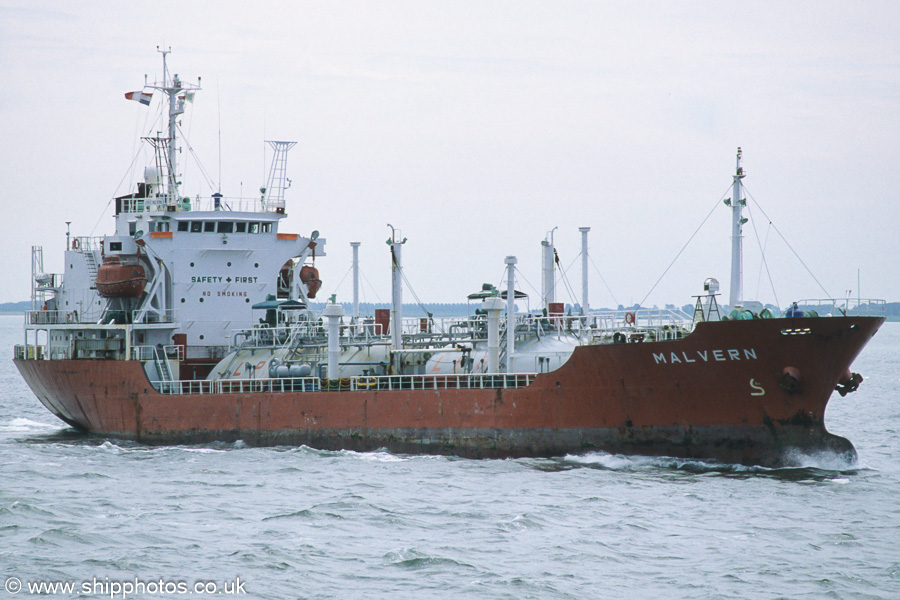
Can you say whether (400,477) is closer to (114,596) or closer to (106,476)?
(106,476)

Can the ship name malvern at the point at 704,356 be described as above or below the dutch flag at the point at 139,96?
below

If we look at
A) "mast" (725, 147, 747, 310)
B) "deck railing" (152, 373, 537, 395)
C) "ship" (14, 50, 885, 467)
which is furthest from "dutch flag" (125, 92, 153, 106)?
"mast" (725, 147, 747, 310)

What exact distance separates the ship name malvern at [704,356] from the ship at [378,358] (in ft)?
0.16

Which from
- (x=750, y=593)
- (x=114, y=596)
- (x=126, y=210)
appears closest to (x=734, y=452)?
(x=750, y=593)

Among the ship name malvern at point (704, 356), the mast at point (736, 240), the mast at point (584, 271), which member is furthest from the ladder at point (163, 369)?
the mast at point (736, 240)

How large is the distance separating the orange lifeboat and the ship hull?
7887 millimetres

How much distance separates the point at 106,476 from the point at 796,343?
18.1 m

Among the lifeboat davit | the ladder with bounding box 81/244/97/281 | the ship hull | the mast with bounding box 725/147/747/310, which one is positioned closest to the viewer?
the ship hull

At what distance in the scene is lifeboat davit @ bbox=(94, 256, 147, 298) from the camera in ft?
118

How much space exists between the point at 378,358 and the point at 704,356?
11420 mm

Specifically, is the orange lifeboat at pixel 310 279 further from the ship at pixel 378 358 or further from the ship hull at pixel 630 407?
the ship hull at pixel 630 407

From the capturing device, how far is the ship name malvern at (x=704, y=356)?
25989 millimetres

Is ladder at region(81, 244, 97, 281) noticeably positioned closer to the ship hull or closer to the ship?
the ship

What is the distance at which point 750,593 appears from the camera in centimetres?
1814
